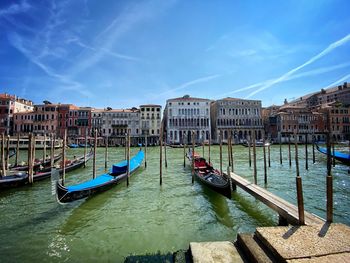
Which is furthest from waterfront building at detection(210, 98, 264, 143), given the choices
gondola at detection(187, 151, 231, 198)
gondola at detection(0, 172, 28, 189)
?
gondola at detection(0, 172, 28, 189)

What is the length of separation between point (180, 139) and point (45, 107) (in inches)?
1040

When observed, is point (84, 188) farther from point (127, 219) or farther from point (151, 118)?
point (151, 118)

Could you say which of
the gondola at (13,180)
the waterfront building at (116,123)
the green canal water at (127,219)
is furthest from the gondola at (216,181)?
the waterfront building at (116,123)

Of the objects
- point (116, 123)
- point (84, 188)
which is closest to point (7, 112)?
point (116, 123)

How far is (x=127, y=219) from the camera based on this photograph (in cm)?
582

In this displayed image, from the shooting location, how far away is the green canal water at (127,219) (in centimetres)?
432

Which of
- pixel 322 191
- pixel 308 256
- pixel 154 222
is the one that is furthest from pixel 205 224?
pixel 322 191

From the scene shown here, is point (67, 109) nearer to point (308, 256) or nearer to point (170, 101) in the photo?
point (170, 101)

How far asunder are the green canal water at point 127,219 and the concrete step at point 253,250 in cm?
134

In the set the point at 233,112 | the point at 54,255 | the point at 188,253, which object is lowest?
the point at 54,255

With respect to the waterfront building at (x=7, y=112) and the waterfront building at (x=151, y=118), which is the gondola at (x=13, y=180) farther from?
the waterfront building at (x=7, y=112)

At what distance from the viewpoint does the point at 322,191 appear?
827 cm

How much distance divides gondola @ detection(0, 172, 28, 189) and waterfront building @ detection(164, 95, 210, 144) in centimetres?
3422

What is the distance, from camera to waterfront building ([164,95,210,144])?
43.2m
